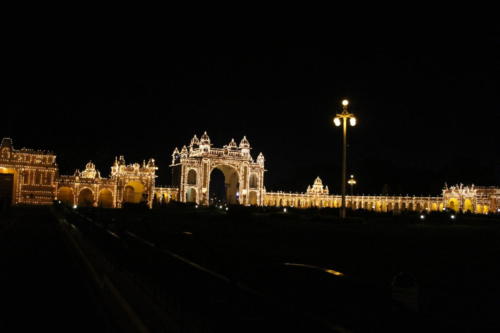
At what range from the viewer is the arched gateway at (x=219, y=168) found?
7831 centimetres

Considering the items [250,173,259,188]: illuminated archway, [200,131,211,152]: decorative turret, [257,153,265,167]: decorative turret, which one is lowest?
[250,173,259,188]: illuminated archway

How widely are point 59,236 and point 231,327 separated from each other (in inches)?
686

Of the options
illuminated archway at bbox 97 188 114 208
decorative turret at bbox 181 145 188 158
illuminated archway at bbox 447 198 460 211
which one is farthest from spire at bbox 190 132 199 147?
illuminated archway at bbox 447 198 460 211

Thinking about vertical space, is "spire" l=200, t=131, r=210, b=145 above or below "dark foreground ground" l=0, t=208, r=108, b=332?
above

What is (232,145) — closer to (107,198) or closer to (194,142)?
(194,142)

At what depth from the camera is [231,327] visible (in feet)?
14.5

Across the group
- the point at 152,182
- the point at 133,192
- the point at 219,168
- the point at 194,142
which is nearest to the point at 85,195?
the point at 133,192

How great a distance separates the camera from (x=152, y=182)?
75.4 meters

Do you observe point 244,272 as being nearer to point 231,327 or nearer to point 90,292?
point 90,292

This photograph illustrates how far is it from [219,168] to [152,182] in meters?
13.5

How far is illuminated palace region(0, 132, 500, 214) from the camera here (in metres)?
69.2

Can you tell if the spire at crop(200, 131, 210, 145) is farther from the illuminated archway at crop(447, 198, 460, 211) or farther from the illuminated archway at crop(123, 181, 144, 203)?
the illuminated archway at crop(447, 198, 460, 211)

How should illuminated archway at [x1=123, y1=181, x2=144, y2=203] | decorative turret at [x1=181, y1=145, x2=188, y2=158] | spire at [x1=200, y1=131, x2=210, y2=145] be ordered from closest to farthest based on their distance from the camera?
illuminated archway at [x1=123, y1=181, x2=144, y2=203]
spire at [x1=200, y1=131, x2=210, y2=145]
decorative turret at [x1=181, y1=145, x2=188, y2=158]

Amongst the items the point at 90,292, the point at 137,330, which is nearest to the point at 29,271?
the point at 90,292
